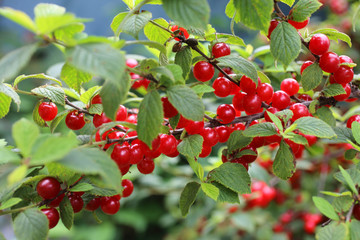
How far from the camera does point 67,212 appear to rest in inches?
20.0

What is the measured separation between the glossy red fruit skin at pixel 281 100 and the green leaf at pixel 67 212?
0.39 metres

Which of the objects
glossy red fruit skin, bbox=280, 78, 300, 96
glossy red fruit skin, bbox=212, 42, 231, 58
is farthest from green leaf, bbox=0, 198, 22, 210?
glossy red fruit skin, bbox=280, 78, 300, 96

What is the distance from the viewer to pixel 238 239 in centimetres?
163

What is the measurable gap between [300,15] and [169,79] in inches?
10.2

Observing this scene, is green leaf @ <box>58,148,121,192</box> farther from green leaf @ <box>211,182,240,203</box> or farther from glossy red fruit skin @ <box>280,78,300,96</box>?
glossy red fruit skin @ <box>280,78,300,96</box>

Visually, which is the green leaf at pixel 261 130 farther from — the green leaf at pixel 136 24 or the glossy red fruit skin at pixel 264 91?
the green leaf at pixel 136 24

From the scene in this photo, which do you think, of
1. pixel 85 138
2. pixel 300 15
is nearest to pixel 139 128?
pixel 85 138

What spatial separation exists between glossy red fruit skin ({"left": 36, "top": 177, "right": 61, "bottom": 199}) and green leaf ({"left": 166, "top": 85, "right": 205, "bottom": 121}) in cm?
23

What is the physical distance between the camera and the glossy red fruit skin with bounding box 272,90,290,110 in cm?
59

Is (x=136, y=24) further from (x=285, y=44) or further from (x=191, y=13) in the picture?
(x=285, y=44)

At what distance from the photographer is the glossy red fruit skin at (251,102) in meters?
0.57

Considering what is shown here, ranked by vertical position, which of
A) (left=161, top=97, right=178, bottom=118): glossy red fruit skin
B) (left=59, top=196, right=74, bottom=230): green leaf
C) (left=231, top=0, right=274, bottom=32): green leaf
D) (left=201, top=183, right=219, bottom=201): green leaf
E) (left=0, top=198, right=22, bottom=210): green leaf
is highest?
(left=231, top=0, right=274, bottom=32): green leaf

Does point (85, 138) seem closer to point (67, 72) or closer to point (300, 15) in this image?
point (67, 72)

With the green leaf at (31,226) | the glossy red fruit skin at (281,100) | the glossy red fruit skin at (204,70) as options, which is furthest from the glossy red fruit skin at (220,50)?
the green leaf at (31,226)
